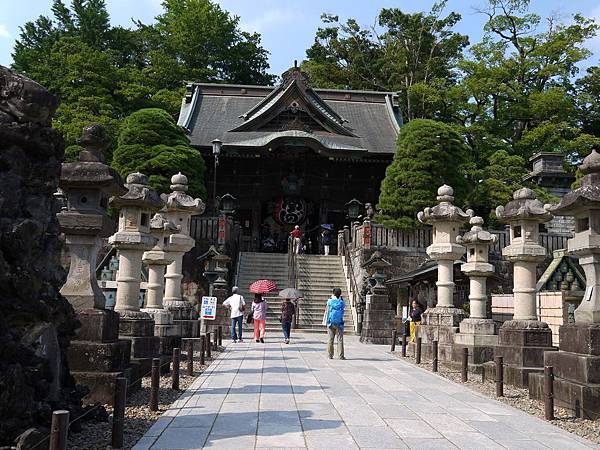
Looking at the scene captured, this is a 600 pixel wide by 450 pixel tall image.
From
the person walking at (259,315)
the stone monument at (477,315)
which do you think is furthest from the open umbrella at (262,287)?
the stone monument at (477,315)

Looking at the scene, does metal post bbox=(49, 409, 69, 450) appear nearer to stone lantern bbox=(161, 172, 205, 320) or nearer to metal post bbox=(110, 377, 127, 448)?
metal post bbox=(110, 377, 127, 448)

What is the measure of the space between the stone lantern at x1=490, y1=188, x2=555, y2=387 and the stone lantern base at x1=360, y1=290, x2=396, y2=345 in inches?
310

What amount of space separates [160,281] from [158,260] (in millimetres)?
507

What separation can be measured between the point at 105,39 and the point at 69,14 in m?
3.24

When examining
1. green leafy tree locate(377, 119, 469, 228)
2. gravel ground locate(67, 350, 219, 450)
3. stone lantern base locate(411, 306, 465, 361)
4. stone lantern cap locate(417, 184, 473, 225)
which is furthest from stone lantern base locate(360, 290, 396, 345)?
gravel ground locate(67, 350, 219, 450)

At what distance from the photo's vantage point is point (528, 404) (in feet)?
27.4

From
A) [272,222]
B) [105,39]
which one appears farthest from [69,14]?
[272,222]

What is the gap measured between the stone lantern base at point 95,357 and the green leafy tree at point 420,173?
61.9 feet

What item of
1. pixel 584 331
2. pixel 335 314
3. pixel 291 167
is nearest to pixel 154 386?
pixel 584 331

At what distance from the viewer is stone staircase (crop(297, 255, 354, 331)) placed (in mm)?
22531

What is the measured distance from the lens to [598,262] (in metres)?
8.08

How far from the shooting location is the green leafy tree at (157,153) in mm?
25391

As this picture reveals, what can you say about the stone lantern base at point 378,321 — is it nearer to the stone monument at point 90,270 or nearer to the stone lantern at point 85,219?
the stone monument at point 90,270

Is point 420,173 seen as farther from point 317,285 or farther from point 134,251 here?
Answer: point 134,251
